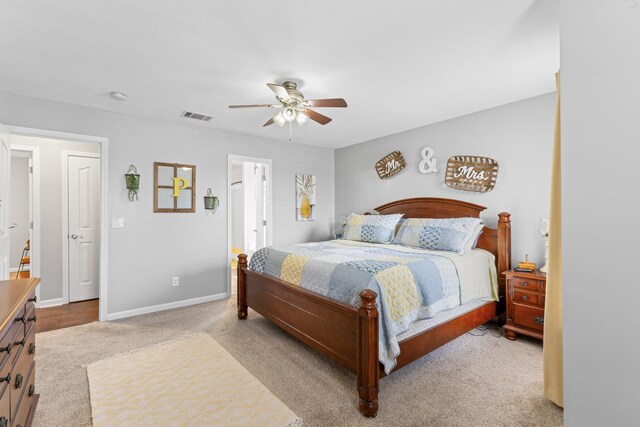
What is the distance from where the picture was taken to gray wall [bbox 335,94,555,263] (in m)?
3.20

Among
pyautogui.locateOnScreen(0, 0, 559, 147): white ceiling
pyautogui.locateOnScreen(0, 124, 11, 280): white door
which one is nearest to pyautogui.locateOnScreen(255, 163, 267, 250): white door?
pyautogui.locateOnScreen(0, 0, 559, 147): white ceiling

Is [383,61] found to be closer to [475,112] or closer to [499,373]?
[475,112]

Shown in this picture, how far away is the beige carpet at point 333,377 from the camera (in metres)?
1.91

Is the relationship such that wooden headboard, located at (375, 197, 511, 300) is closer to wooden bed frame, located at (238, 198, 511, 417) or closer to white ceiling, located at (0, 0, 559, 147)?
wooden bed frame, located at (238, 198, 511, 417)

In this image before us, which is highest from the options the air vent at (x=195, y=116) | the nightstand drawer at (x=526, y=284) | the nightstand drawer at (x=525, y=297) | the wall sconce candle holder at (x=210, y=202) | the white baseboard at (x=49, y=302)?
the air vent at (x=195, y=116)

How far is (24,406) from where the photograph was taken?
5.01ft

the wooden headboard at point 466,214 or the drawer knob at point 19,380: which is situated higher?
the wooden headboard at point 466,214

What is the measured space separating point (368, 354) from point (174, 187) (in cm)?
328

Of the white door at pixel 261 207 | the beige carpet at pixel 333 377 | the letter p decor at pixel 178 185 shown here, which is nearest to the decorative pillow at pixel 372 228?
the white door at pixel 261 207

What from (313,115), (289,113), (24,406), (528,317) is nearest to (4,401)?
(24,406)

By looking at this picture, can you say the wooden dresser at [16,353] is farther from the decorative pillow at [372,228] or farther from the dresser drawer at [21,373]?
the decorative pillow at [372,228]

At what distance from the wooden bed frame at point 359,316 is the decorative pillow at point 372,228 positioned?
53 centimetres

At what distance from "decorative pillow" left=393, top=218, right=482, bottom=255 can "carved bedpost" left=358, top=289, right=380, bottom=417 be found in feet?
5.34

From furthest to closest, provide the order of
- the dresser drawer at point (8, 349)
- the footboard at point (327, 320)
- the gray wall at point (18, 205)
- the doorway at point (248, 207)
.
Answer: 1. the gray wall at point (18, 205)
2. the doorway at point (248, 207)
3. the footboard at point (327, 320)
4. the dresser drawer at point (8, 349)
